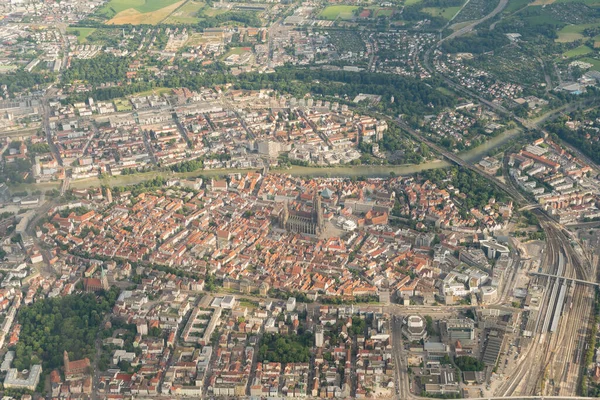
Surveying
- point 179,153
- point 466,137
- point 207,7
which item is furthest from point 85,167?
point 207,7

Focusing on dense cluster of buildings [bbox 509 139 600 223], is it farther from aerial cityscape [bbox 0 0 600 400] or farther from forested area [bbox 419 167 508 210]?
forested area [bbox 419 167 508 210]

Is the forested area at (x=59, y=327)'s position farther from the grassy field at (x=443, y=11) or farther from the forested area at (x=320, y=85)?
the grassy field at (x=443, y=11)

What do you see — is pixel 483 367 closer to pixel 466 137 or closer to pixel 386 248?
pixel 386 248

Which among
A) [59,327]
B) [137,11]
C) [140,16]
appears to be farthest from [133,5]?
[59,327]

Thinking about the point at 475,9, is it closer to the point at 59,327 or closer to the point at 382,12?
the point at 382,12

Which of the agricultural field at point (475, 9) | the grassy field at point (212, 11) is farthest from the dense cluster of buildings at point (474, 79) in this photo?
the grassy field at point (212, 11)

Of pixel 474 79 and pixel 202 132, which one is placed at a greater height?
pixel 202 132

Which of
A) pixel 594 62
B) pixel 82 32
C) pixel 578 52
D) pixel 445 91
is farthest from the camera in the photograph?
pixel 82 32
